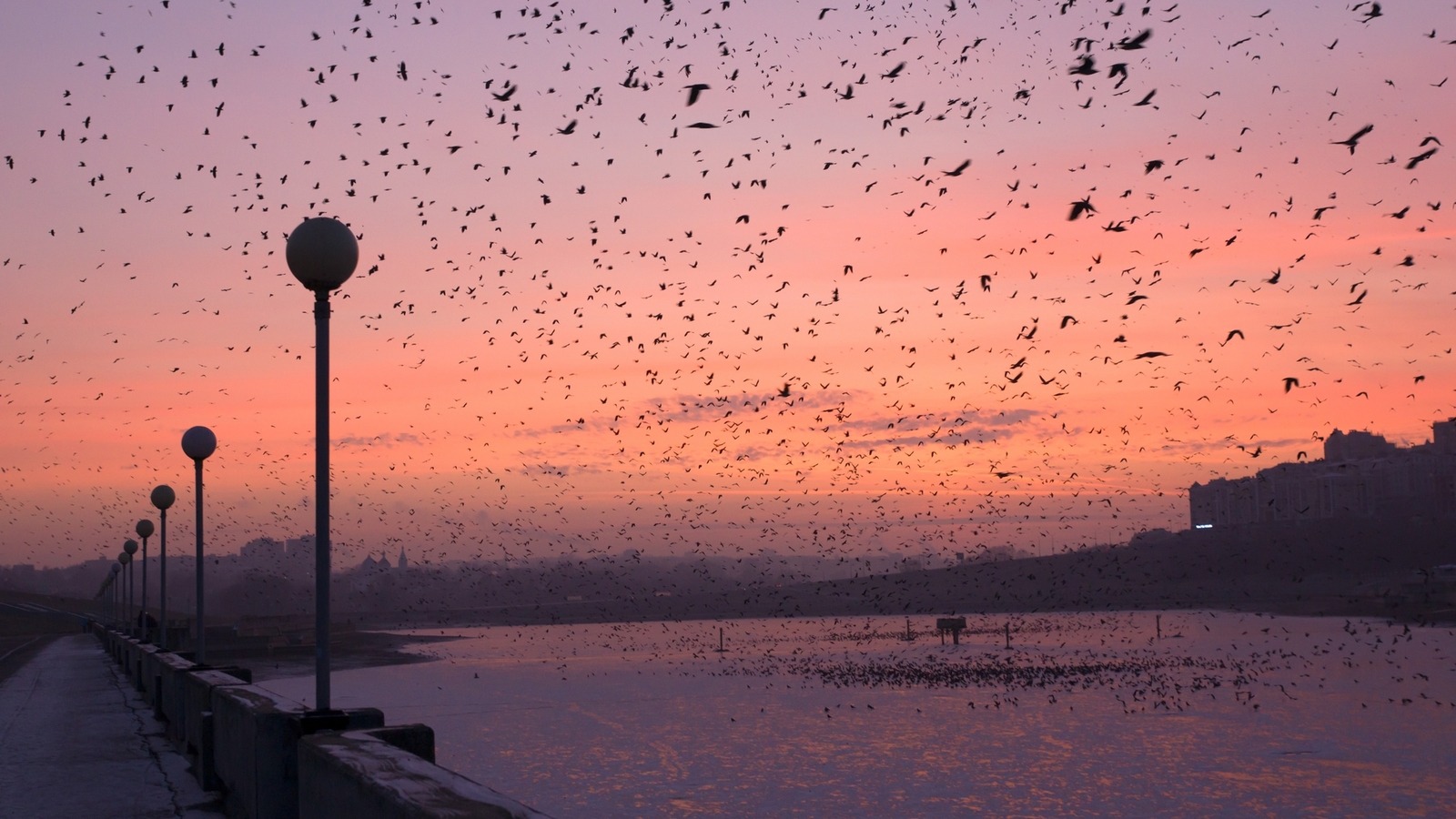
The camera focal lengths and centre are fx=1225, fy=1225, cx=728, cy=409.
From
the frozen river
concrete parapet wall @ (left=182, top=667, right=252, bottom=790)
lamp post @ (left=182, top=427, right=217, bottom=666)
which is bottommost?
the frozen river

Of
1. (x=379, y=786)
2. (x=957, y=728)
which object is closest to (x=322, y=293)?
(x=379, y=786)

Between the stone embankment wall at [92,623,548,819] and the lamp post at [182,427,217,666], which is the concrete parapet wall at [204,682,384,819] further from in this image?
the lamp post at [182,427,217,666]

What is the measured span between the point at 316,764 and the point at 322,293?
13.3 ft

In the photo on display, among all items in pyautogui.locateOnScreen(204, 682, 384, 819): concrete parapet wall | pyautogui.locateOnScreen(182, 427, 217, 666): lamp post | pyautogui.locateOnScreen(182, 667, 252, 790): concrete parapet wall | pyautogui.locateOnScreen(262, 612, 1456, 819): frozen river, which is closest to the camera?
pyautogui.locateOnScreen(204, 682, 384, 819): concrete parapet wall

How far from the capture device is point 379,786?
6191mm

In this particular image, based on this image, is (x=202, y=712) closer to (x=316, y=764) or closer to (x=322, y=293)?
(x=322, y=293)

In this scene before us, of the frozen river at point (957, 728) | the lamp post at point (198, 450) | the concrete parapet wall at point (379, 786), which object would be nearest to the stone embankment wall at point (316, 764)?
the concrete parapet wall at point (379, 786)

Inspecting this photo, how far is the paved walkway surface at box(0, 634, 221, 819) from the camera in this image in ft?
41.2

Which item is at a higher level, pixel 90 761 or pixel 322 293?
pixel 322 293

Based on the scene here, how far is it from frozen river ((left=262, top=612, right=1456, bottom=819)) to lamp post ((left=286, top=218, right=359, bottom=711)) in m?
24.0

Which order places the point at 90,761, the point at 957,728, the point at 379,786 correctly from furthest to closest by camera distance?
the point at 957,728
the point at 90,761
the point at 379,786

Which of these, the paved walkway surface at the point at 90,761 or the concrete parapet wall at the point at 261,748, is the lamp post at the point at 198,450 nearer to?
the paved walkway surface at the point at 90,761

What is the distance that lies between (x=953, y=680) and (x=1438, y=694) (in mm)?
25215

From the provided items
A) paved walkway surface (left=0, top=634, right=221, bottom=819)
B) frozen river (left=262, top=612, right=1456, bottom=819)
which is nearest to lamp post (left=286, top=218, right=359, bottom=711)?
paved walkway surface (left=0, top=634, right=221, bottom=819)
